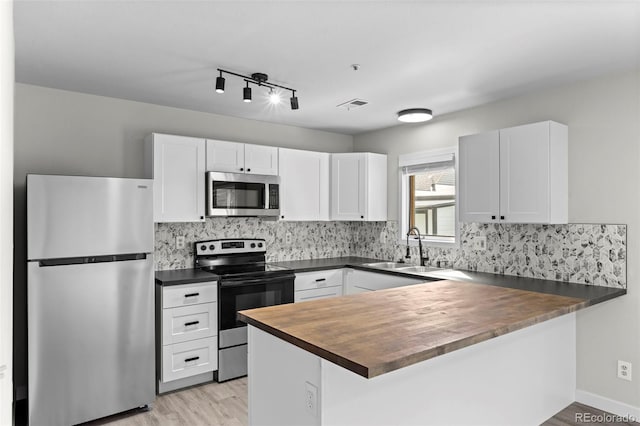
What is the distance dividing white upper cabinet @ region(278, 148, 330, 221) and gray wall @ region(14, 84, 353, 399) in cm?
76

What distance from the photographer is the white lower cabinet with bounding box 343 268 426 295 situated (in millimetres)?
3632

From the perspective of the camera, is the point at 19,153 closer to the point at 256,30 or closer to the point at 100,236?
the point at 100,236

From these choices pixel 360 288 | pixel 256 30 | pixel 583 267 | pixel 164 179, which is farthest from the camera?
pixel 360 288

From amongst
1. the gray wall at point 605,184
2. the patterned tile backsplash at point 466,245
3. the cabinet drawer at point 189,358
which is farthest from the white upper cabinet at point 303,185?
the gray wall at point 605,184

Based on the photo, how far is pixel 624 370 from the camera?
2.86 meters

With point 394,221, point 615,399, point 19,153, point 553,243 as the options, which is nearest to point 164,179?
point 19,153

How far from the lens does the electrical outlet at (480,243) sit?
3.72 metres

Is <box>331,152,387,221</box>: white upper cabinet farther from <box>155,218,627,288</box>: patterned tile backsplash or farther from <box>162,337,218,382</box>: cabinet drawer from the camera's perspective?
<box>162,337,218,382</box>: cabinet drawer

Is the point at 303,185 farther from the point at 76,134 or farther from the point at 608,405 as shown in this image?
the point at 608,405

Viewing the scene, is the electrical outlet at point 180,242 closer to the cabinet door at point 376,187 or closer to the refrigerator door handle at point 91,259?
the refrigerator door handle at point 91,259

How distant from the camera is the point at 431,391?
1895 millimetres

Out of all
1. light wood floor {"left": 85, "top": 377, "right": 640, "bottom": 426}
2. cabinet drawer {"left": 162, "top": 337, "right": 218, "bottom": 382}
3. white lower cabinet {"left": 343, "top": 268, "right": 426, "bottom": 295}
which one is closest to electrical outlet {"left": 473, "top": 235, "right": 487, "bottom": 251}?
white lower cabinet {"left": 343, "top": 268, "right": 426, "bottom": 295}

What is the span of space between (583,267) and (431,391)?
6.31 ft

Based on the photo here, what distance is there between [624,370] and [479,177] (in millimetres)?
1699
